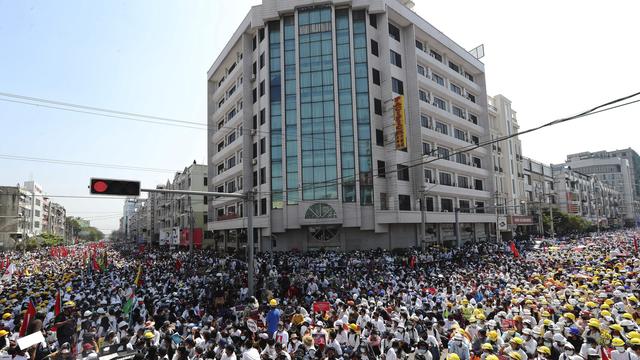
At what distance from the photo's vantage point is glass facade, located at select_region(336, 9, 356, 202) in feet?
107

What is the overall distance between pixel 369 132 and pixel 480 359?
88.7 ft

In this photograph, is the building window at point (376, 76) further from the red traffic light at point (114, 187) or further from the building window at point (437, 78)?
the red traffic light at point (114, 187)

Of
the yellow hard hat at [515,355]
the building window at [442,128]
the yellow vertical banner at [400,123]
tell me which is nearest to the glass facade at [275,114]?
the yellow vertical banner at [400,123]

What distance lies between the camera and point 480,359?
25.2 feet

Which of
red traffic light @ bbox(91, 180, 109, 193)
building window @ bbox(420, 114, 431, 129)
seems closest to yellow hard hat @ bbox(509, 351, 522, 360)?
red traffic light @ bbox(91, 180, 109, 193)

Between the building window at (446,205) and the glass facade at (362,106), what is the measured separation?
10.8m

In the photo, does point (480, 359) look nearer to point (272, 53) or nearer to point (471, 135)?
point (272, 53)

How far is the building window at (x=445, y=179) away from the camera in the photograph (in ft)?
131

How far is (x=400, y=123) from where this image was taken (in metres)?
32.6

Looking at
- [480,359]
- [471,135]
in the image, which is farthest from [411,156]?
[480,359]

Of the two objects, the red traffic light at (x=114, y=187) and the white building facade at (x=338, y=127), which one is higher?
the white building facade at (x=338, y=127)

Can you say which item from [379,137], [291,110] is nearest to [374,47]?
[379,137]

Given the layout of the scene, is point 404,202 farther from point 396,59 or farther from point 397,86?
point 396,59

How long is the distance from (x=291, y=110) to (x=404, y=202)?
13.4m
